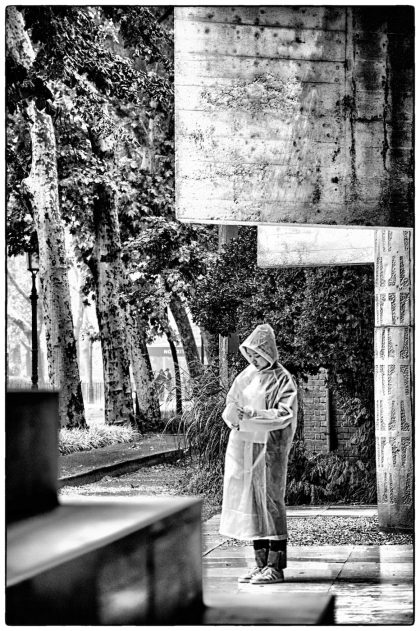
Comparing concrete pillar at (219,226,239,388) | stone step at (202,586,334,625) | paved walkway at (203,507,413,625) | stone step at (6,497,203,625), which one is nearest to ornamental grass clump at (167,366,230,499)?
concrete pillar at (219,226,239,388)

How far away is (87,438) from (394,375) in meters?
3.84

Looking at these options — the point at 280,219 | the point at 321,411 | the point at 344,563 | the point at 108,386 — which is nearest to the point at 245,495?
the point at 344,563

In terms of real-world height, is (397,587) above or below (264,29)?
below

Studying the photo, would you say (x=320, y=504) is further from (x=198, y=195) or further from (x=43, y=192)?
(x=198, y=195)

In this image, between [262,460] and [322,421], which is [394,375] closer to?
[262,460]

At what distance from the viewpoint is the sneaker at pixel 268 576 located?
6.01 m

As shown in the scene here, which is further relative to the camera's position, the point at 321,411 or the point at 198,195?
the point at 321,411

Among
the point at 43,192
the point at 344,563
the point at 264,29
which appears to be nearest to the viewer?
the point at 264,29

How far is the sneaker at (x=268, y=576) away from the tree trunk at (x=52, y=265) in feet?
13.4

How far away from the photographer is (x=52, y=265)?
1106 centimetres

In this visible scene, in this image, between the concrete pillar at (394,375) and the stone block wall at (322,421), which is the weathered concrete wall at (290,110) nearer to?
the concrete pillar at (394,375)

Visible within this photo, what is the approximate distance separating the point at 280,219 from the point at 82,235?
7.36 metres

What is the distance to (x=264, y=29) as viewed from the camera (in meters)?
5.24

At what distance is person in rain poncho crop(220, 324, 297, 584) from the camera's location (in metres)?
6.09
